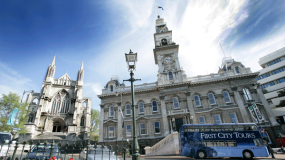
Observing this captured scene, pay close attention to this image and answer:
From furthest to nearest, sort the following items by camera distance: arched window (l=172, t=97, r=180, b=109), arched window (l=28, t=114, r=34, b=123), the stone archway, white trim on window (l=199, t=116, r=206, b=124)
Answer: the stone archway
arched window (l=28, t=114, r=34, b=123)
arched window (l=172, t=97, r=180, b=109)
white trim on window (l=199, t=116, r=206, b=124)

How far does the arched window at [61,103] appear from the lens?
136 ft

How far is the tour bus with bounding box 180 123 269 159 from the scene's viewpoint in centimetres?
1391

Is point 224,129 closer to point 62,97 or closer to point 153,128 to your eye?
point 153,128

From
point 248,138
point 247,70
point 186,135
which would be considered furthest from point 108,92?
point 247,70

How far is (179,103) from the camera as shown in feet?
90.0

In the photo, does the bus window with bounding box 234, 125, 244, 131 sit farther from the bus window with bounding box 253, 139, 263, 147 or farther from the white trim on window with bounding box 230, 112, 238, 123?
the white trim on window with bounding box 230, 112, 238, 123

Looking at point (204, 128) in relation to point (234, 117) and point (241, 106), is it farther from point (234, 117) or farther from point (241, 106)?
point (241, 106)

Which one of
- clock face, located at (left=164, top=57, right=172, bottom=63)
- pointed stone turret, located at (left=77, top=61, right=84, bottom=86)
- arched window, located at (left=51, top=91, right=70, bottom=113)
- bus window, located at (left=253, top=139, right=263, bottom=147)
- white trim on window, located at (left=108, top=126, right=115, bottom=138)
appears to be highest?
pointed stone turret, located at (left=77, top=61, right=84, bottom=86)

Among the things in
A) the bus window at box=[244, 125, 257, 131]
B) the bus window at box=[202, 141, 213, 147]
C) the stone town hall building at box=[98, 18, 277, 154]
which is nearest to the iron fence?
the bus window at box=[202, 141, 213, 147]

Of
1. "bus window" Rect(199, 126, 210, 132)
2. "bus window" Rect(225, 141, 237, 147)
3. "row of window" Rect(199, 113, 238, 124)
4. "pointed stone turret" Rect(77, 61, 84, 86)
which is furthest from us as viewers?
"pointed stone turret" Rect(77, 61, 84, 86)

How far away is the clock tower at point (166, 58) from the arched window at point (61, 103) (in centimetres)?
2988

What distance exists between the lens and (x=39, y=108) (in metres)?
37.6

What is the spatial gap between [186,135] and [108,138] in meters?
17.3

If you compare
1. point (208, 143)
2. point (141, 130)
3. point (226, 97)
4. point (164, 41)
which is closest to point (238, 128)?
point (208, 143)
